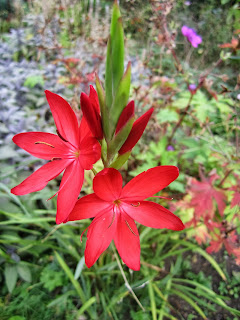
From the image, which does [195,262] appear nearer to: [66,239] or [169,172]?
[66,239]

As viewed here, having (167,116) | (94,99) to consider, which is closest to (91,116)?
A: (94,99)

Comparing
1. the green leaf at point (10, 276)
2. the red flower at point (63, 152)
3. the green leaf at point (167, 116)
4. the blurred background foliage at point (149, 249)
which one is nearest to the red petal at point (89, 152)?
the red flower at point (63, 152)

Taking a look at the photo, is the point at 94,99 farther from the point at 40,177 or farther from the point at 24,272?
the point at 24,272

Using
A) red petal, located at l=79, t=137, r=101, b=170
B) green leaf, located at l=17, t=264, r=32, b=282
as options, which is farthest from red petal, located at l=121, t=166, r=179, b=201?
green leaf, located at l=17, t=264, r=32, b=282

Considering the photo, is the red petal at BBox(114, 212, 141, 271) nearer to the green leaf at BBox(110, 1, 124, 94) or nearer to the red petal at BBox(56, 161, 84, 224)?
the red petal at BBox(56, 161, 84, 224)

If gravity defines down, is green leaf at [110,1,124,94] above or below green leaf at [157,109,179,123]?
above

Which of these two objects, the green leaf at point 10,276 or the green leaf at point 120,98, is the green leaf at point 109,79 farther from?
the green leaf at point 10,276
